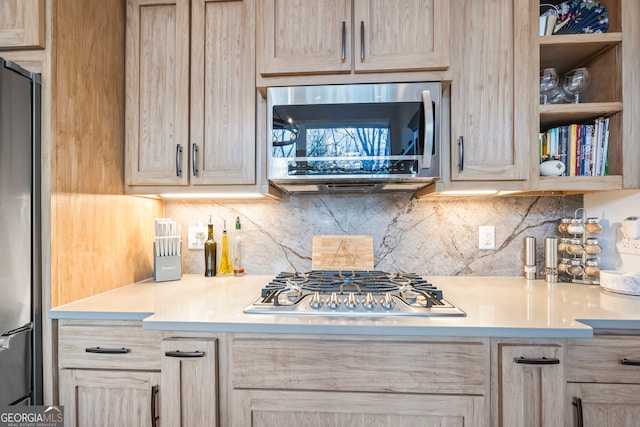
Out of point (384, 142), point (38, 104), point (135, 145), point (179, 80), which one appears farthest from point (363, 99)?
point (38, 104)

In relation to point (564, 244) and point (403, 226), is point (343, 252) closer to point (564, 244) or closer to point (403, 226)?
point (403, 226)

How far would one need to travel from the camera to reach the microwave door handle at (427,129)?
1.34m

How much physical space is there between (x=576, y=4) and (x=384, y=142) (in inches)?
43.4

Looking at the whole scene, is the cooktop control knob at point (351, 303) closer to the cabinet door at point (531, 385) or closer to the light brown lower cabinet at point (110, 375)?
the cabinet door at point (531, 385)

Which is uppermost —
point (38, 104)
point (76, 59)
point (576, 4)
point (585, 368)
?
point (576, 4)

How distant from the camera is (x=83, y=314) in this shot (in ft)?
3.89

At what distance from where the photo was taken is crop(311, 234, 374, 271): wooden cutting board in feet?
5.79

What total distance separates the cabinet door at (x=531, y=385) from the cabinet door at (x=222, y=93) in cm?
120

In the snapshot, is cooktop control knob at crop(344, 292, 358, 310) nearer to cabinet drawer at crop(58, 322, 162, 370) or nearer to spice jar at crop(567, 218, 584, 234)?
cabinet drawer at crop(58, 322, 162, 370)

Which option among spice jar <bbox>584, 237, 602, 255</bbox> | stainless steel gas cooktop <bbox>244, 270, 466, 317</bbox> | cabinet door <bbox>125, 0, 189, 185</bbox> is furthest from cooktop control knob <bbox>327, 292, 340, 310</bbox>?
spice jar <bbox>584, 237, 602, 255</bbox>

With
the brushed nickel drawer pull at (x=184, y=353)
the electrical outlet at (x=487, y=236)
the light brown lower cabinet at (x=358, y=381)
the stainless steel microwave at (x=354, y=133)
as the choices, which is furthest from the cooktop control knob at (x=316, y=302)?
the electrical outlet at (x=487, y=236)

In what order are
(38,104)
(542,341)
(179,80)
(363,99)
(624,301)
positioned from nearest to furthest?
(542,341)
(38,104)
(624,301)
(363,99)
(179,80)

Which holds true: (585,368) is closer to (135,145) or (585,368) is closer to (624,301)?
(624,301)

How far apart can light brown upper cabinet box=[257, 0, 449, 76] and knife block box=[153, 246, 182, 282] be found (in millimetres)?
1018
